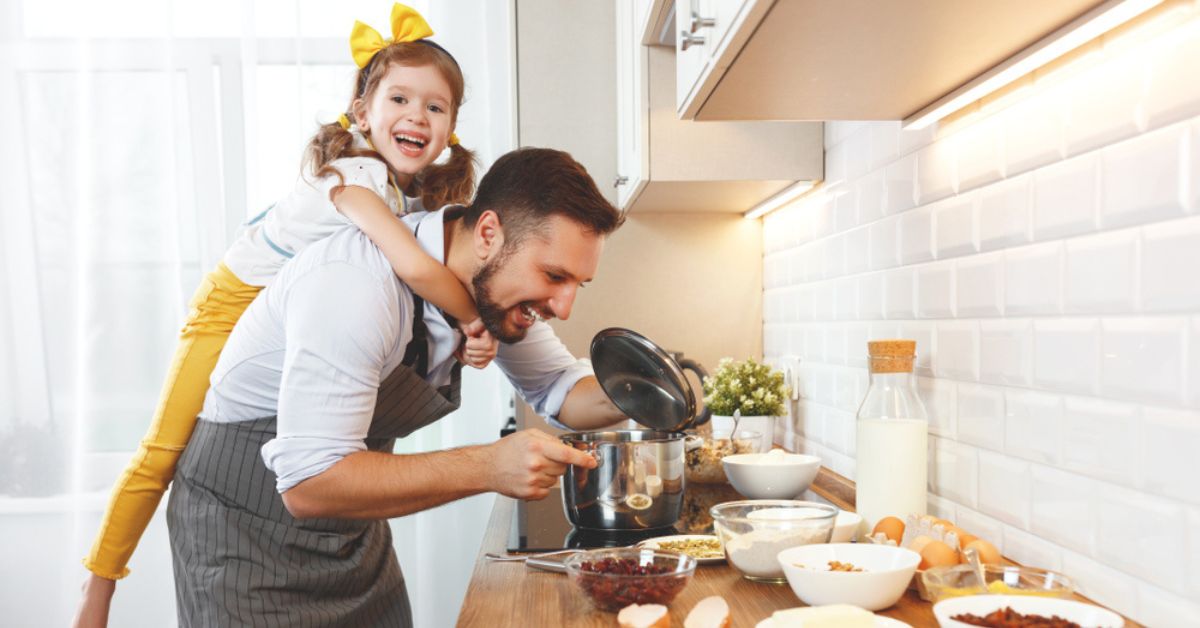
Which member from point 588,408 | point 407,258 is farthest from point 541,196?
point 588,408

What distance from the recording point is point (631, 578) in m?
1.07

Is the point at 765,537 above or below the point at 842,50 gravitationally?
below

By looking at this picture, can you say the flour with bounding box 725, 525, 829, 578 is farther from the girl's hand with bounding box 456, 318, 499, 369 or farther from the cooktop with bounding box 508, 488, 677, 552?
the girl's hand with bounding box 456, 318, 499, 369

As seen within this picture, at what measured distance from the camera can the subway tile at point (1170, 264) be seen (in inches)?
34.6

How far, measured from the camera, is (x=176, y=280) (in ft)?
9.13

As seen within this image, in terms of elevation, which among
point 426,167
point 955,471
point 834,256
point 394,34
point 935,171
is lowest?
point 955,471

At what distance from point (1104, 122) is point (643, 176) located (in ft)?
3.73

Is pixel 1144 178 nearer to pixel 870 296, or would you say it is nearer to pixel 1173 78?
pixel 1173 78

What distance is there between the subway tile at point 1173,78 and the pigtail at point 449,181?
144cm

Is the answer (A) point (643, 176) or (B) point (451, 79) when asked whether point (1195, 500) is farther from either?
(B) point (451, 79)

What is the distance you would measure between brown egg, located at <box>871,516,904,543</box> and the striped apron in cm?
77

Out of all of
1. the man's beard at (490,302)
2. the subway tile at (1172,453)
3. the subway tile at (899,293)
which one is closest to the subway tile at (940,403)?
the subway tile at (899,293)

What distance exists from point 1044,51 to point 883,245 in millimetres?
648

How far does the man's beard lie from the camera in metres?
1.54
